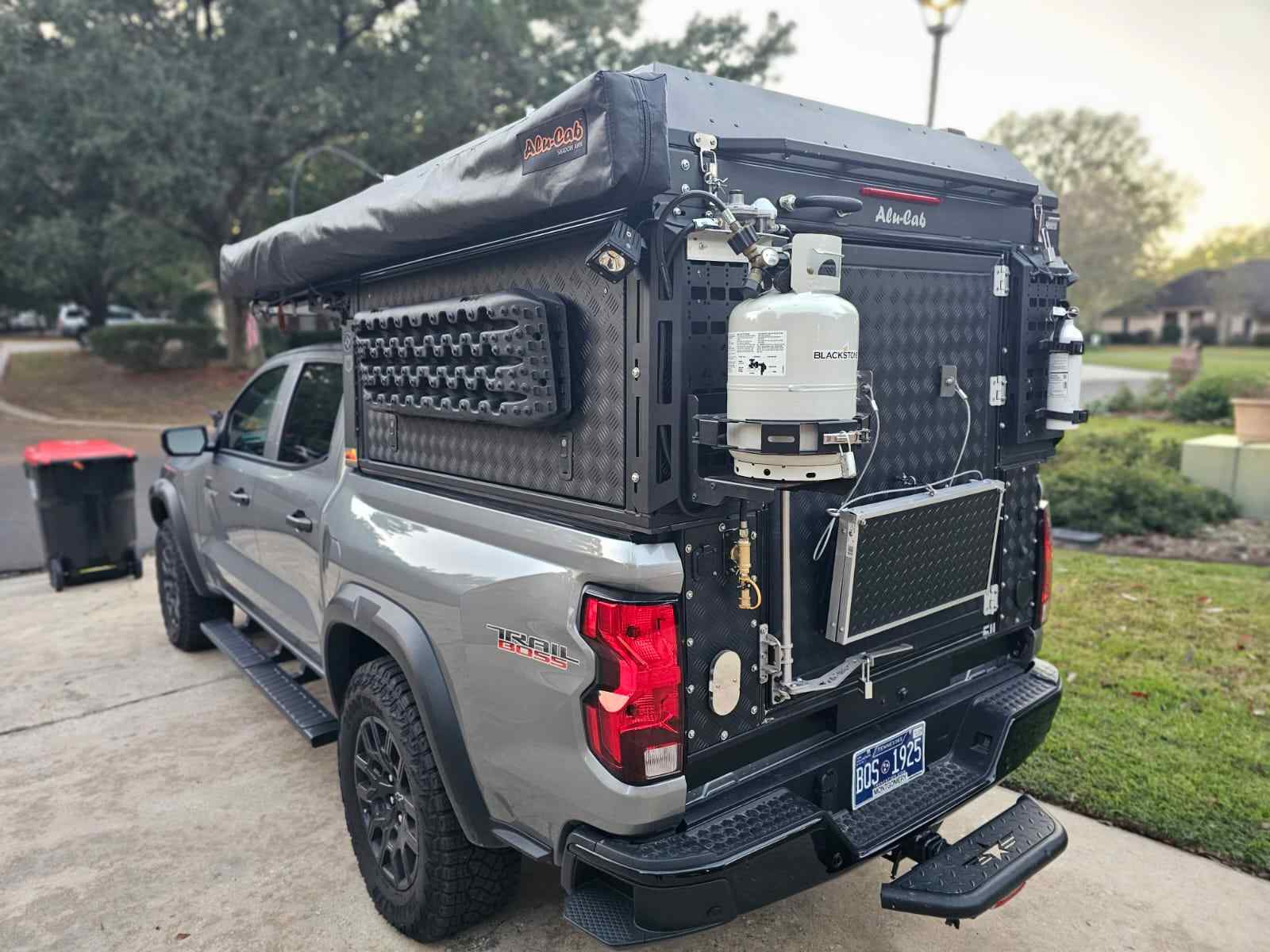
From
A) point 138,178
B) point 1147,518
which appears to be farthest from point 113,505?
point 138,178

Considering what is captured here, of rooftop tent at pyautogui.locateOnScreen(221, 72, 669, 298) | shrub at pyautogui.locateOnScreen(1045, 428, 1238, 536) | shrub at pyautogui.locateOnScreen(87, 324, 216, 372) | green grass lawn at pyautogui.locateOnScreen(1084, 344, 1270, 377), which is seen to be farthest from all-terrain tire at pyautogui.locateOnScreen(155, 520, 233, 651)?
green grass lawn at pyautogui.locateOnScreen(1084, 344, 1270, 377)

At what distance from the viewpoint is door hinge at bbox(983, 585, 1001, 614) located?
308cm

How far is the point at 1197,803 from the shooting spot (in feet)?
11.7

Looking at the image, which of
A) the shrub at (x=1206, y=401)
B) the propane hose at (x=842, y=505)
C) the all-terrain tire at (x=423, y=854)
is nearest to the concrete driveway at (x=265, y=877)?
the all-terrain tire at (x=423, y=854)

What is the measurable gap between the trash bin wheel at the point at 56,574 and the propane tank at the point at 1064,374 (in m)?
6.85

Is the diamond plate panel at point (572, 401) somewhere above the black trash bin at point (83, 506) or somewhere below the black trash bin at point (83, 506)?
above

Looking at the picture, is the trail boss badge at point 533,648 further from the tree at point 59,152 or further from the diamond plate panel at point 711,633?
the tree at point 59,152

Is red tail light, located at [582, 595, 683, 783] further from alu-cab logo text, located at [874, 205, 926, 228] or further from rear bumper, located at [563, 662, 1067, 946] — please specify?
alu-cab logo text, located at [874, 205, 926, 228]

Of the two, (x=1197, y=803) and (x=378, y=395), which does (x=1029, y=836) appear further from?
(x=378, y=395)

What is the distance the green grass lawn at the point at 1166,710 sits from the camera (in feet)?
11.5

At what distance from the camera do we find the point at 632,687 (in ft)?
6.94

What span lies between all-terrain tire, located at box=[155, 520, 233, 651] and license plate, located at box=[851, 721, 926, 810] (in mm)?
4087

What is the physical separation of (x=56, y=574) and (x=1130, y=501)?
8910 millimetres

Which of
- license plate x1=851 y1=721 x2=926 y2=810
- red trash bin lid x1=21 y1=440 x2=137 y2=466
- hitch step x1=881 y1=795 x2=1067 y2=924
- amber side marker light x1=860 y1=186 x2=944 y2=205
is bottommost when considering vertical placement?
hitch step x1=881 y1=795 x2=1067 y2=924
